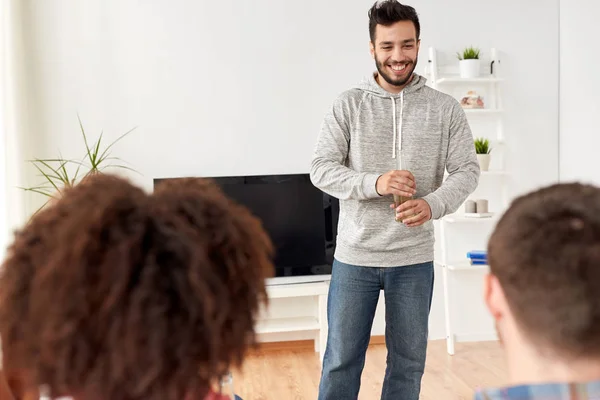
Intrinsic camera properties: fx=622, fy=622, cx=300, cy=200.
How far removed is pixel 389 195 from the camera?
6.95ft

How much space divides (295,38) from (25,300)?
3536 mm

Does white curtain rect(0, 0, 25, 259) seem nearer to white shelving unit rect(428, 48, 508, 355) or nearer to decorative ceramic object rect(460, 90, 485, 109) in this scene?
white shelving unit rect(428, 48, 508, 355)

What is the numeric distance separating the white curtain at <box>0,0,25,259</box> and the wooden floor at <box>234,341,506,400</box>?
145 centimetres

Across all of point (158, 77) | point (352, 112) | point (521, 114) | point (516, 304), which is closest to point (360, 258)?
point (352, 112)

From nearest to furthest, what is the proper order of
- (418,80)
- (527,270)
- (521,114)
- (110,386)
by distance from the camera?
(110,386)
(527,270)
(418,80)
(521,114)

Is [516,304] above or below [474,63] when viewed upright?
below

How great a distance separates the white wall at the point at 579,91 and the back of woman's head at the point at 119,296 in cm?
373

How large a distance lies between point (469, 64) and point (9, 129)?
8.86 ft

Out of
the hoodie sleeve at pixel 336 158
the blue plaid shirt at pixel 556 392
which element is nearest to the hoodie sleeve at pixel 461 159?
the hoodie sleeve at pixel 336 158

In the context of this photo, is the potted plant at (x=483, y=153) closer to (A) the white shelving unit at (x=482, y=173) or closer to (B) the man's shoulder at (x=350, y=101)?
(A) the white shelving unit at (x=482, y=173)

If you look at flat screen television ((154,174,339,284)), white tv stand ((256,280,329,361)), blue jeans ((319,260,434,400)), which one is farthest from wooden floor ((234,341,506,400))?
blue jeans ((319,260,434,400))

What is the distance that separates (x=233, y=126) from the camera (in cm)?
390

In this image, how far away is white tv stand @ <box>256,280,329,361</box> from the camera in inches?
144

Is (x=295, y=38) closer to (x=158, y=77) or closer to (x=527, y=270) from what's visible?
(x=158, y=77)
